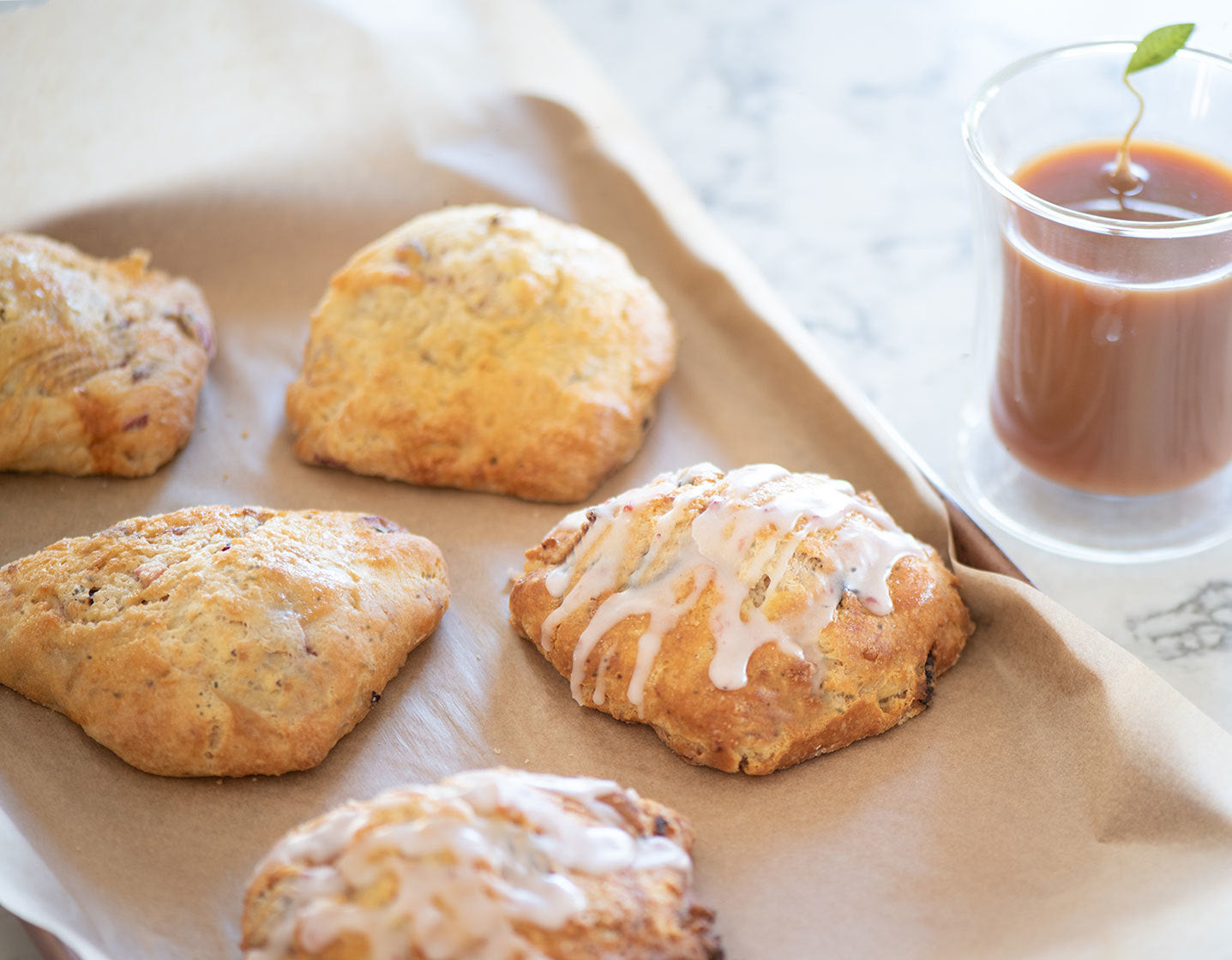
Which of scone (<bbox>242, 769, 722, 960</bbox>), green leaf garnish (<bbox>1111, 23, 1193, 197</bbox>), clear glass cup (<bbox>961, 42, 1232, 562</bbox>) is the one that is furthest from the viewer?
clear glass cup (<bbox>961, 42, 1232, 562</bbox>)

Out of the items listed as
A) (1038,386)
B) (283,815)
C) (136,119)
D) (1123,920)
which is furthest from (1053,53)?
(136,119)

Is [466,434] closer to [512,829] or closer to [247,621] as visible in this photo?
[247,621]

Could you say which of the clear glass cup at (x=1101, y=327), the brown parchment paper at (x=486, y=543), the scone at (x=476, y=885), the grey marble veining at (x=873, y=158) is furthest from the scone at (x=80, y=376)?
the clear glass cup at (x=1101, y=327)

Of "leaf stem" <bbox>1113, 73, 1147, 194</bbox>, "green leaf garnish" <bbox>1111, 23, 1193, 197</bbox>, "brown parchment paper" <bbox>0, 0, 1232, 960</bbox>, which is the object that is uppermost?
"green leaf garnish" <bbox>1111, 23, 1193, 197</bbox>

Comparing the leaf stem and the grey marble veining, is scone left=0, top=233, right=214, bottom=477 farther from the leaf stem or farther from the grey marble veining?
the leaf stem

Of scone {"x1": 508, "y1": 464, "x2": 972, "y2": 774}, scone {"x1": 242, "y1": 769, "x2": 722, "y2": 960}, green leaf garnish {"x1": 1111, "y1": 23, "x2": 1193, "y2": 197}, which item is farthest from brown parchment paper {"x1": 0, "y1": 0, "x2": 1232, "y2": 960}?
green leaf garnish {"x1": 1111, "y1": 23, "x2": 1193, "y2": 197}

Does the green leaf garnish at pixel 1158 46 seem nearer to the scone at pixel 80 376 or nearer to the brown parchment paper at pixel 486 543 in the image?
the brown parchment paper at pixel 486 543

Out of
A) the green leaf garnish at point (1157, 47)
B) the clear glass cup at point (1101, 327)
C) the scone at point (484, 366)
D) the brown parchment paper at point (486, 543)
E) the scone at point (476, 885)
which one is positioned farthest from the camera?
the scone at point (484, 366)
